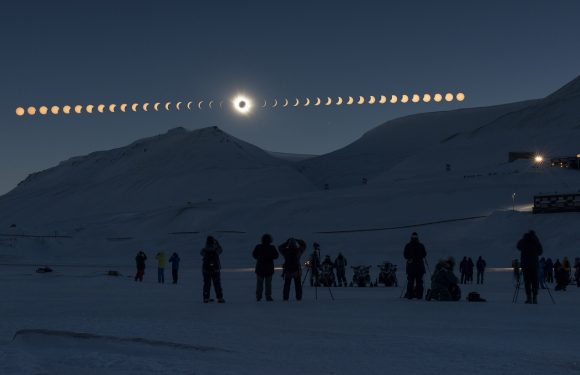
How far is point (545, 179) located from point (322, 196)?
21.8 metres

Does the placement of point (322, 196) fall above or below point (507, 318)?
above

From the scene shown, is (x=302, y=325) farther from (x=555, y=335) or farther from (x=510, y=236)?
(x=510, y=236)

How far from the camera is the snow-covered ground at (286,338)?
7434 mm

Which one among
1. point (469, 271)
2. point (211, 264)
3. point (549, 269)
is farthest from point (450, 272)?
point (549, 269)

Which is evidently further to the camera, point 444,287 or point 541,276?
point 541,276

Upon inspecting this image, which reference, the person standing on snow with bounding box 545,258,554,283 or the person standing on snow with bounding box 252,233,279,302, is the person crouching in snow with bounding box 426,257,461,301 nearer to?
the person standing on snow with bounding box 252,233,279,302

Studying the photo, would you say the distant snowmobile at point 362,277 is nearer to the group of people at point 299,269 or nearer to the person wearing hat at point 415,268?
the group of people at point 299,269

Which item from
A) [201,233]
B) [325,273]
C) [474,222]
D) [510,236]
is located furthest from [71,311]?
[201,233]

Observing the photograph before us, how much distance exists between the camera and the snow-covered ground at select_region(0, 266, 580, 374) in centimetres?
743

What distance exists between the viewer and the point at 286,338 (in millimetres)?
9516

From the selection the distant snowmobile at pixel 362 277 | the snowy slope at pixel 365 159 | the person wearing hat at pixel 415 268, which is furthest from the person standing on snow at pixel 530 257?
the snowy slope at pixel 365 159

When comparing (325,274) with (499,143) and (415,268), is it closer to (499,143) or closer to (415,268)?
(415,268)

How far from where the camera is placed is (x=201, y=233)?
2719 inches

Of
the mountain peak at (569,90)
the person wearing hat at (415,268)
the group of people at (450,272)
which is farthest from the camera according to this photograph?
the mountain peak at (569,90)
